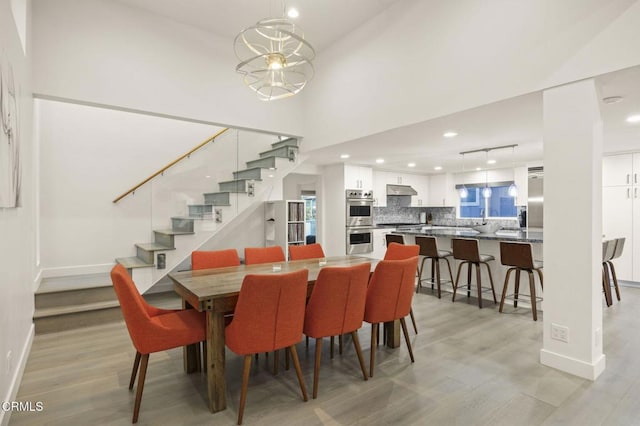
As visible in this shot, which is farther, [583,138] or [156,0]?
[156,0]

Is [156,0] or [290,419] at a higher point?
[156,0]

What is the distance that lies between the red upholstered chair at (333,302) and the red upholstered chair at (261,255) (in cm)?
140

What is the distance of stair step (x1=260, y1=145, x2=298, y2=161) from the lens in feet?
18.3

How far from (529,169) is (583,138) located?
16.6ft

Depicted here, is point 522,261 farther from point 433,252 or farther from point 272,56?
point 272,56

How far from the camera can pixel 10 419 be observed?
2.14 m

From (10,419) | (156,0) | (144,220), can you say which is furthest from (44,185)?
(10,419)

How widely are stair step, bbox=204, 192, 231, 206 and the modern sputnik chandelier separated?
1551 mm

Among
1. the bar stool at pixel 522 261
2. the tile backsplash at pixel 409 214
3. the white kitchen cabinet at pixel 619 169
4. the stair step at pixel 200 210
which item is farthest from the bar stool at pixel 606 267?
the stair step at pixel 200 210

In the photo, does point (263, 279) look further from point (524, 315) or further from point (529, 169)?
point (529, 169)

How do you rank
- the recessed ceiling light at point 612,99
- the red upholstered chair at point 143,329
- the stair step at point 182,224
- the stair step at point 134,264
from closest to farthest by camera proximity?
1. the red upholstered chair at point 143,329
2. the recessed ceiling light at point 612,99
3. the stair step at point 134,264
4. the stair step at point 182,224

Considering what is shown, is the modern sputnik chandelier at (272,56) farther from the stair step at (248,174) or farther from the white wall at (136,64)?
the stair step at (248,174)

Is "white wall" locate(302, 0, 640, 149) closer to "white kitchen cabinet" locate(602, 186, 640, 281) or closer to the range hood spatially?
the range hood

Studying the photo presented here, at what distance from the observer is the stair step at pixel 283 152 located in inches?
220
